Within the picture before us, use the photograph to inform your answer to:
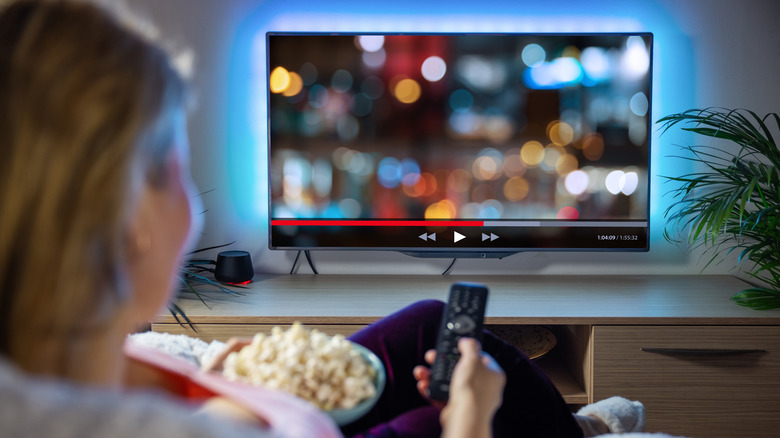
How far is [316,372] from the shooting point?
3.22 ft

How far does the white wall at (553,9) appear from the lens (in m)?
2.34

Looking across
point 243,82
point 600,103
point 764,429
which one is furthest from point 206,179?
point 764,429

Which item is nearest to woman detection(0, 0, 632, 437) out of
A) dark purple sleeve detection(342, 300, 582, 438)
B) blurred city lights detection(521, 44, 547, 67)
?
dark purple sleeve detection(342, 300, 582, 438)

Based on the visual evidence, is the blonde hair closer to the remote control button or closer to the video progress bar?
the remote control button

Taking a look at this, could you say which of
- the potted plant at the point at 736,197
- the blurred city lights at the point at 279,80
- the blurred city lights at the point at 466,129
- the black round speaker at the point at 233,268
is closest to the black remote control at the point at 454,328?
the potted plant at the point at 736,197

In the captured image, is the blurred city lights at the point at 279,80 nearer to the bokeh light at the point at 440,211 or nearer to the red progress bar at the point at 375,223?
the red progress bar at the point at 375,223

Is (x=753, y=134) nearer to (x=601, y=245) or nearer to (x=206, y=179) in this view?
(x=601, y=245)

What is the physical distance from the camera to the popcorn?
971 millimetres

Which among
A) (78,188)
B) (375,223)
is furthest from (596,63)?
(78,188)

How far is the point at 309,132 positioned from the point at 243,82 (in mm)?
348

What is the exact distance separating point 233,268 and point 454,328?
1.31 m

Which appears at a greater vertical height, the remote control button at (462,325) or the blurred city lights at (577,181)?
the blurred city lights at (577,181)

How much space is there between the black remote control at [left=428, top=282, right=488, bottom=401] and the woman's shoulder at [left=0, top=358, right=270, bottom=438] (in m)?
0.68

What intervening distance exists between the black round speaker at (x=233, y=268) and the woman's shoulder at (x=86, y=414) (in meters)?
1.88
